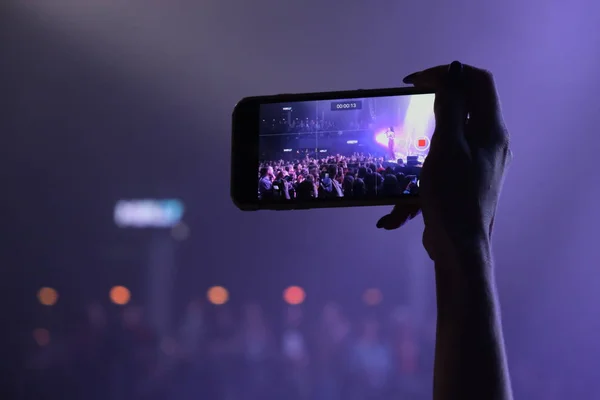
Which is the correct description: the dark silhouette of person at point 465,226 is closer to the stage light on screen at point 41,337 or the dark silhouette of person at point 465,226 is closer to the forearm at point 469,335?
the forearm at point 469,335

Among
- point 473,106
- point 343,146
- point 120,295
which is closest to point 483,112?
point 473,106

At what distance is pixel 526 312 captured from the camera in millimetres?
1013

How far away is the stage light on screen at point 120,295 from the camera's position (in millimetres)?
1126

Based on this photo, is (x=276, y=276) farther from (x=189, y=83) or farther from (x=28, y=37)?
(x=28, y=37)

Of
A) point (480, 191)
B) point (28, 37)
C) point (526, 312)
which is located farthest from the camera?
point (28, 37)

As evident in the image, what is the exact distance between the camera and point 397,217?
0.58 meters

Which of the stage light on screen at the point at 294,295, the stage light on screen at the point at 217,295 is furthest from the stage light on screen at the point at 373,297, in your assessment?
the stage light on screen at the point at 217,295

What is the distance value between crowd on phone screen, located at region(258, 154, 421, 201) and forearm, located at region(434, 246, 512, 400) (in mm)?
304

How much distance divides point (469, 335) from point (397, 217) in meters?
0.29

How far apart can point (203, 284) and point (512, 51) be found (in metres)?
0.88

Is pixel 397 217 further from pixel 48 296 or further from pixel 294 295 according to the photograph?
pixel 48 296

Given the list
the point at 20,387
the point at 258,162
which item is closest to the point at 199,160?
the point at 258,162

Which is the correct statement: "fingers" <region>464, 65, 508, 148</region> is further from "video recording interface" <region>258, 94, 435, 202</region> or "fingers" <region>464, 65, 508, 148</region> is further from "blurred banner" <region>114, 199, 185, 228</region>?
"blurred banner" <region>114, 199, 185, 228</region>

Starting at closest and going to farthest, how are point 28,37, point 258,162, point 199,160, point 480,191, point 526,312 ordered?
point 480,191 < point 258,162 < point 526,312 < point 199,160 < point 28,37
